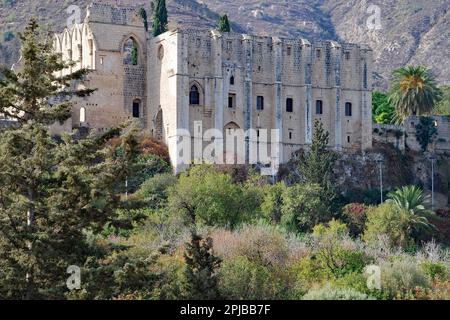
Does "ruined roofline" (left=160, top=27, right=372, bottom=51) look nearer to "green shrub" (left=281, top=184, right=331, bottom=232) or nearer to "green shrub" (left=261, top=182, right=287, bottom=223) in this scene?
"green shrub" (left=261, top=182, right=287, bottom=223)

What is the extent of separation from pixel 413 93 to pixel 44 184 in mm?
44182

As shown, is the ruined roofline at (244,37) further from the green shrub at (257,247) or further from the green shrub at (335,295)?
the green shrub at (335,295)

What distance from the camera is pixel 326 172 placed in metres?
73.9

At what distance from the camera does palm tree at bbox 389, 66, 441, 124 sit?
8462 centimetres

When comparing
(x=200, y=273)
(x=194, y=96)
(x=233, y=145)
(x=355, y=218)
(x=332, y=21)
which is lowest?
(x=200, y=273)

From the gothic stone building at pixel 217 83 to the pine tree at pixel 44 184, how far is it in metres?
28.6

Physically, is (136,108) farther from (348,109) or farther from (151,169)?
(348,109)

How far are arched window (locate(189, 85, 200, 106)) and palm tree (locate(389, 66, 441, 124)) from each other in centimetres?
1463

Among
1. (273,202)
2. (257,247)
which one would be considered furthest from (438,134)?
(257,247)

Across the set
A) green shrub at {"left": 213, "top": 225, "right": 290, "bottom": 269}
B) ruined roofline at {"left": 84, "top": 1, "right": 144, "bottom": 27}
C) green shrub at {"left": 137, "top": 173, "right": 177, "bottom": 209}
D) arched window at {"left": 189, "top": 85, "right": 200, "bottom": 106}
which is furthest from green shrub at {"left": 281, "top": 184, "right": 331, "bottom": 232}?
ruined roofline at {"left": 84, "top": 1, "right": 144, "bottom": 27}

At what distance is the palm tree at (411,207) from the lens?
7212 cm

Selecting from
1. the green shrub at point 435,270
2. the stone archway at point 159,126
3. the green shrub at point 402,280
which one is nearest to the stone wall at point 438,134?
the stone archway at point 159,126

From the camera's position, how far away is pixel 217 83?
74625 millimetres
